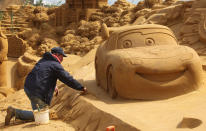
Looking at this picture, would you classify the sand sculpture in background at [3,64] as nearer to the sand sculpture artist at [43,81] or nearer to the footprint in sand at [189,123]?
the sand sculpture artist at [43,81]

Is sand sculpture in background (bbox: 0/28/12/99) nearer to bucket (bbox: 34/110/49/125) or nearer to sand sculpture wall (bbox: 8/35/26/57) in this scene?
bucket (bbox: 34/110/49/125)

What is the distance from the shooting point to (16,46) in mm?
18250

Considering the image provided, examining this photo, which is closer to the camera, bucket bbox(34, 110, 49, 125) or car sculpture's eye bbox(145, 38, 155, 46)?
bucket bbox(34, 110, 49, 125)

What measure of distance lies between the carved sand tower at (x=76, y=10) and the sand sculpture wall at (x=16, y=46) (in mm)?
2823

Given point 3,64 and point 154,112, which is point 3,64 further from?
point 154,112

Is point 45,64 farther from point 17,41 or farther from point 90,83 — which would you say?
point 17,41

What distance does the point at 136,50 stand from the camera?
15.4 ft

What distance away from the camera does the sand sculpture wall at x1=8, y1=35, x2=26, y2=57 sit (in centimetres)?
1802

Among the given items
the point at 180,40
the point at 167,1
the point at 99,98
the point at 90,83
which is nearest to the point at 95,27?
the point at 167,1

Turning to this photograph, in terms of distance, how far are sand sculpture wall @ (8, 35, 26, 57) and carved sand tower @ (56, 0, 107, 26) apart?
2.82 m

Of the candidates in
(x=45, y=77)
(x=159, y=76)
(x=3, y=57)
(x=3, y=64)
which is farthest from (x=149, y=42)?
(x=3, y=64)

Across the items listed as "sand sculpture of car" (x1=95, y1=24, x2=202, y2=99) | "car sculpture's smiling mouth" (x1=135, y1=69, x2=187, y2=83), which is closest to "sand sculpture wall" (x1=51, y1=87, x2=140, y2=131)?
"sand sculpture of car" (x1=95, y1=24, x2=202, y2=99)

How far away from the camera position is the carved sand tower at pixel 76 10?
690 inches

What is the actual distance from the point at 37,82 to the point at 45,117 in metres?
0.56
